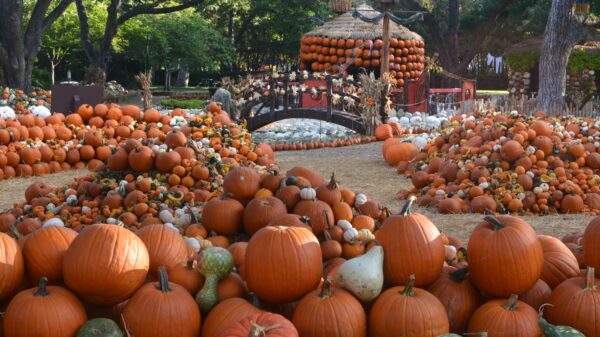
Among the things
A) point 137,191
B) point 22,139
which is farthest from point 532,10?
point 137,191

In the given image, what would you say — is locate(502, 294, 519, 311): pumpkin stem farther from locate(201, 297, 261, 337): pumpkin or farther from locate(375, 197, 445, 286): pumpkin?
locate(201, 297, 261, 337): pumpkin

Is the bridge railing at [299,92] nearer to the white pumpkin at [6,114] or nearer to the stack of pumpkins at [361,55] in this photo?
the stack of pumpkins at [361,55]

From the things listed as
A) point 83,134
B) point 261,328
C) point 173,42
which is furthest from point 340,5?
point 261,328

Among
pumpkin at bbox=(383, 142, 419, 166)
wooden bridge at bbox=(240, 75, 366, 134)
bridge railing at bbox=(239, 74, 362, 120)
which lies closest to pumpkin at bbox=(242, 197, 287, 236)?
pumpkin at bbox=(383, 142, 419, 166)

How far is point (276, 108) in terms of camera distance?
19.3 m

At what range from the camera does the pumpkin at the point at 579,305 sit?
3160 mm

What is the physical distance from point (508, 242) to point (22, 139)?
33.7 ft

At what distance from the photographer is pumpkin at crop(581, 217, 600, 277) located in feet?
11.3

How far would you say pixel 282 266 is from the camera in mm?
3172

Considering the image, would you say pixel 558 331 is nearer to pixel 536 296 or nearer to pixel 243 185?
pixel 536 296

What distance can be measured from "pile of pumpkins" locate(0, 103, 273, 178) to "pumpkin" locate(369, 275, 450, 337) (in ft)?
22.5

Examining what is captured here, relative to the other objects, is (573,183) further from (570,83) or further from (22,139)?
(570,83)

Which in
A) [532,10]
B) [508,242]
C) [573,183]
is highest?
[532,10]

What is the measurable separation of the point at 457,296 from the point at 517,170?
6.09 meters
